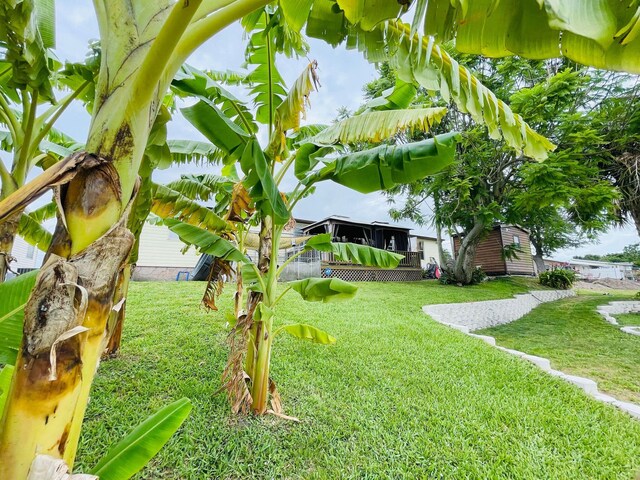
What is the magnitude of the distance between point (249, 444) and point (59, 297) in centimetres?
237

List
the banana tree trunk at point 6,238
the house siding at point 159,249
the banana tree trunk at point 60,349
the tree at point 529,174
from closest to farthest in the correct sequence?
the banana tree trunk at point 60,349, the banana tree trunk at point 6,238, the tree at point 529,174, the house siding at point 159,249

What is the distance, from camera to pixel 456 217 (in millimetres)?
15414

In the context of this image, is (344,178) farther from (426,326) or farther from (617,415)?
(426,326)

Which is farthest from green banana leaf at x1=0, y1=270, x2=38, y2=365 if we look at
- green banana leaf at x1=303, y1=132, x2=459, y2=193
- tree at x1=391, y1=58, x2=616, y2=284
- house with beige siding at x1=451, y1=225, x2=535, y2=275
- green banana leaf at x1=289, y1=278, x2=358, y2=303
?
house with beige siding at x1=451, y1=225, x2=535, y2=275

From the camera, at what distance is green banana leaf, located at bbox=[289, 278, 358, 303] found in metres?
2.80

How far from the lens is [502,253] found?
825 inches

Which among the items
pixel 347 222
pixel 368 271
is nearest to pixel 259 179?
pixel 368 271

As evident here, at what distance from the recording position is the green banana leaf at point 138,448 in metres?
1.18

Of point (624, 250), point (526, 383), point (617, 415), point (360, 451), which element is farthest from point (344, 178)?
point (624, 250)

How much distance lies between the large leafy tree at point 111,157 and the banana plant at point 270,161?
4.04ft

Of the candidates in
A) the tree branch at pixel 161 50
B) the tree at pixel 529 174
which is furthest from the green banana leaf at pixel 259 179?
the tree at pixel 529 174

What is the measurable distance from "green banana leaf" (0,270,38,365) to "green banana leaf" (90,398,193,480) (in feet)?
2.19

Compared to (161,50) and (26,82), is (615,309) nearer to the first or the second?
(161,50)

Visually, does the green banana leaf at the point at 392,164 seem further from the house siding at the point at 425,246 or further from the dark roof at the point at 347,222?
the house siding at the point at 425,246
